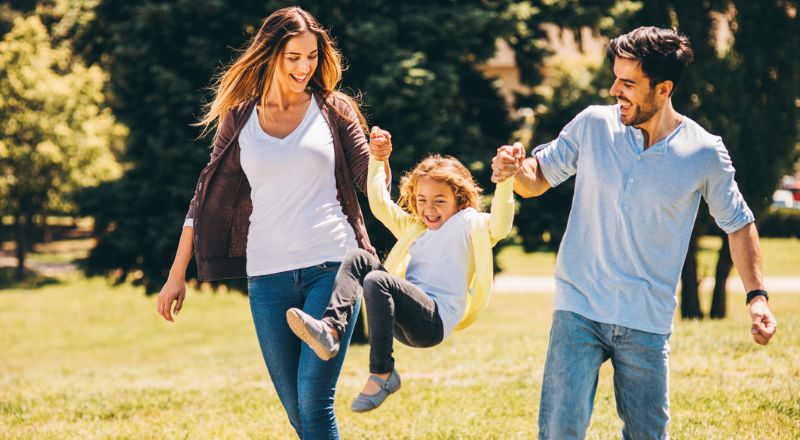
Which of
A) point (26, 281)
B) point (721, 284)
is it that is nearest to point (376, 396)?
point (721, 284)

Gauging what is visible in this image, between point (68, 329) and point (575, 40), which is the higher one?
point (575, 40)

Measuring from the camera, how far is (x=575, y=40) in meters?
13.4

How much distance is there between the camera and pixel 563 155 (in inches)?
146

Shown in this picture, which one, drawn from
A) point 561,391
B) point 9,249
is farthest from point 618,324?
point 9,249

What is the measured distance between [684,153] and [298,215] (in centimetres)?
164

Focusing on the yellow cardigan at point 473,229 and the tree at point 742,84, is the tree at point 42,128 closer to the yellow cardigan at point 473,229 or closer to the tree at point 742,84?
the tree at point 742,84

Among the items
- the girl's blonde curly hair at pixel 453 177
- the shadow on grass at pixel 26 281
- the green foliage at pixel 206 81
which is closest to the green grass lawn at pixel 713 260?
the green foliage at pixel 206 81

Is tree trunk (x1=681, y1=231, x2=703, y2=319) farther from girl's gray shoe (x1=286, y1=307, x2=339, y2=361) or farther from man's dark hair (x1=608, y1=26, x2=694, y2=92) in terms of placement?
girl's gray shoe (x1=286, y1=307, x2=339, y2=361)

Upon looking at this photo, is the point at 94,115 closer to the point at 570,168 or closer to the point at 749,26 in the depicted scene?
the point at 749,26

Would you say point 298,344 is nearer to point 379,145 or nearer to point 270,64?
point 379,145

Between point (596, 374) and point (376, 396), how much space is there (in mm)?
967

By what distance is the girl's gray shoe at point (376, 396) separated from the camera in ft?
12.7

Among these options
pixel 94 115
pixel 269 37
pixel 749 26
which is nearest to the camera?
pixel 269 37

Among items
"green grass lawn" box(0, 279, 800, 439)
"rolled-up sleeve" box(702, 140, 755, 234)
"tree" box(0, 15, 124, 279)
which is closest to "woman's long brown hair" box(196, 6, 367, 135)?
"rolled-up sleeve" box(702, 140, 755, 234)
